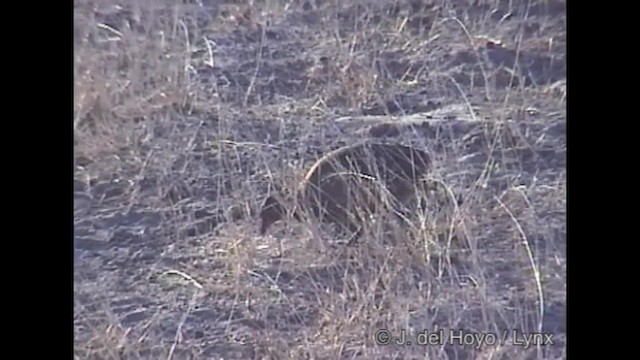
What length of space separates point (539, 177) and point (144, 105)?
86 cm

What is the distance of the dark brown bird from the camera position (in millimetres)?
1943

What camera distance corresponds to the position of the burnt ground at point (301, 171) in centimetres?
194

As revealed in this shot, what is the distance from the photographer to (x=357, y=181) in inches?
76.7

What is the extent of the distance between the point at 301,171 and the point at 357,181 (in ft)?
0.40

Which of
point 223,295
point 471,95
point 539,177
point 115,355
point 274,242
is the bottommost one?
point 115,355

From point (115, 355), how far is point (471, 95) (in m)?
0.95

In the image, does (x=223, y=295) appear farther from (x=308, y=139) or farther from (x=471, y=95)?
(x=471, y=95)

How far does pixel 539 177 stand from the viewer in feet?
6.34

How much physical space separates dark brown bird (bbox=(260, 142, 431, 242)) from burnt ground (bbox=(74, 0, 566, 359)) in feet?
0.10

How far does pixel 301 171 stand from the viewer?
1.96 metres

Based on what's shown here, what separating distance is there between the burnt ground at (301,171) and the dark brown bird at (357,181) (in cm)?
3

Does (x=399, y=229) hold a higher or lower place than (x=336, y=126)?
lower

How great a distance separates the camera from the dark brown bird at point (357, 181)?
1943 mm
